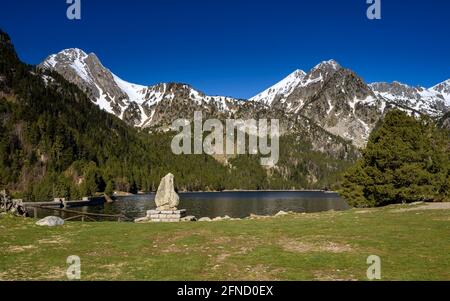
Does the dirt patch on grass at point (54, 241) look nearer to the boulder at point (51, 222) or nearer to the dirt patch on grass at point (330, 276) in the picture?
the boulder at point (51, 222)

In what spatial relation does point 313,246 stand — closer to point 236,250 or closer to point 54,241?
point 236,250

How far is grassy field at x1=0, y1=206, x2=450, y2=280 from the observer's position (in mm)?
18875

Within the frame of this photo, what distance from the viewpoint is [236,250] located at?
24.2 m

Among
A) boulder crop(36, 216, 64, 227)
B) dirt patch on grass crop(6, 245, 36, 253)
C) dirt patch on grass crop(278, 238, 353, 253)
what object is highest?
boulder crop(36, 216, 64, 227)

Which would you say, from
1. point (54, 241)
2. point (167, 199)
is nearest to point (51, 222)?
point (54, 241)

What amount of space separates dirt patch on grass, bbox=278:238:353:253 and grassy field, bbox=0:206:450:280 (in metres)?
0.05

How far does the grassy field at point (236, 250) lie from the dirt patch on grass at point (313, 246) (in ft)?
0.18

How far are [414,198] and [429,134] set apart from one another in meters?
11.8

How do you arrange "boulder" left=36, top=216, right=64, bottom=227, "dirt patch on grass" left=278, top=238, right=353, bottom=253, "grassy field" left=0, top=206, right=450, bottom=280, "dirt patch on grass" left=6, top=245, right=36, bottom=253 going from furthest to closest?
1. "boulder" left=36, top=216, right=64, bottom=227
2. "dirt patch on grass" left=6, top=245, right=36, bottom=253
3. "dirt patch on grass" left=278, top=238, right=353, bottom=253
4. "grassy field" left=0, top=206, right=450, bottom=280

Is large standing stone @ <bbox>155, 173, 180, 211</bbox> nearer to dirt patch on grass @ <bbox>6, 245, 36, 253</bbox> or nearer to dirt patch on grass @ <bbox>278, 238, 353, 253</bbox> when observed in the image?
dirt patch on grass @ <bbox>6, 245, 36, 253</bbox>

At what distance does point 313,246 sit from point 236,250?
15.0 feet

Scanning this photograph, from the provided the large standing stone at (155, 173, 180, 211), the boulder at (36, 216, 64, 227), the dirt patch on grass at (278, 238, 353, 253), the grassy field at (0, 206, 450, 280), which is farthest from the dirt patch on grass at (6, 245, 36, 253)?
the large standing stone at (155, 173, 180, 211)
